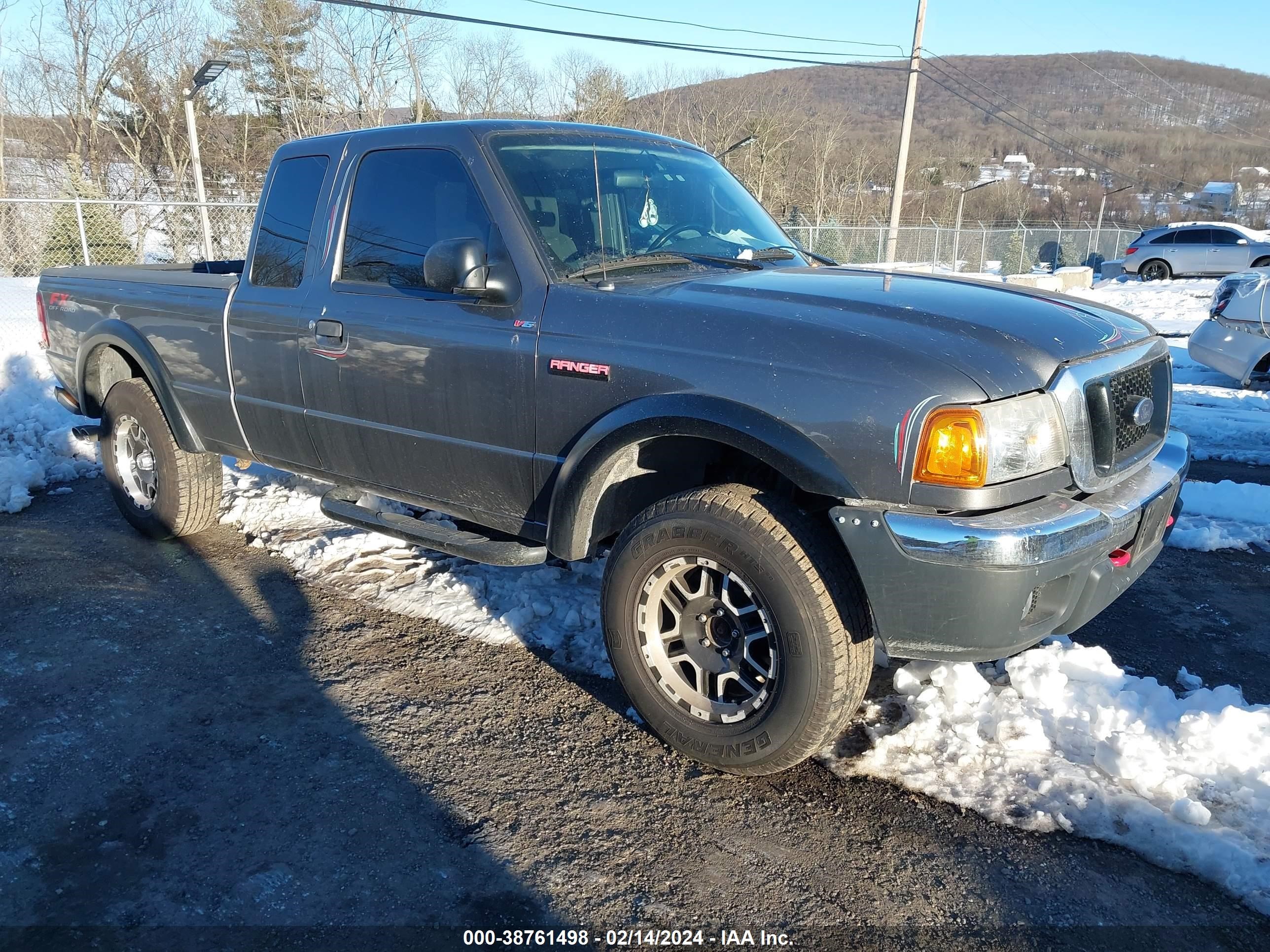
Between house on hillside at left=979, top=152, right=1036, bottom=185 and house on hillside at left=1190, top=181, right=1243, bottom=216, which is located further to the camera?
house on hillside at left=979, top=152, right=1036, bottom=185

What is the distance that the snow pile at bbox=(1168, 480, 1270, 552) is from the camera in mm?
4988

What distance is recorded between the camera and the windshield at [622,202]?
337cm

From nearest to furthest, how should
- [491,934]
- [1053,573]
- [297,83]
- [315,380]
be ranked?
[491,934]
[1053,573]
[315,380]
[297,83]

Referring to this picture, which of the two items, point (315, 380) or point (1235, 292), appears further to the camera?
point (1235, 292)

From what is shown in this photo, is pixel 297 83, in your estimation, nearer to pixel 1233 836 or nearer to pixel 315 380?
pixel 315 380

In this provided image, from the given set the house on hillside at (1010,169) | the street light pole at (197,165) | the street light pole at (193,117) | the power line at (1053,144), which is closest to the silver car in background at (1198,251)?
the street light pole at (193,117)

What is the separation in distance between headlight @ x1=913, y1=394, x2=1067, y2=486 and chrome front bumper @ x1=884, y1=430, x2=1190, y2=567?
0.11m

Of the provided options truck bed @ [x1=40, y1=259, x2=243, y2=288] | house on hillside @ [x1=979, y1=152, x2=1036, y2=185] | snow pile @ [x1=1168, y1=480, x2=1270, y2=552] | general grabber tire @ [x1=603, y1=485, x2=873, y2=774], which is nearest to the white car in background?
snow pile @ [x1=1168, y1=480, x2=1270, y2=552]

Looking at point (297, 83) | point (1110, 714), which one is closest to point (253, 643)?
point (1110, 714)

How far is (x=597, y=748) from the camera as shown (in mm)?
3178

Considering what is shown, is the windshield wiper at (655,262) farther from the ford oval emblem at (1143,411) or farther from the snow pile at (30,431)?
the snow pile at (30,431)

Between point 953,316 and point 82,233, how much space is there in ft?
56.1

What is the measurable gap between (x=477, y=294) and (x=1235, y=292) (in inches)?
315

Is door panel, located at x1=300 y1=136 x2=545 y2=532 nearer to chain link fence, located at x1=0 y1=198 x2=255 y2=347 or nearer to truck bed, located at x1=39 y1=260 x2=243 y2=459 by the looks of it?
truck bed, located at x1=39 y1=260 x2=243 y2=459
